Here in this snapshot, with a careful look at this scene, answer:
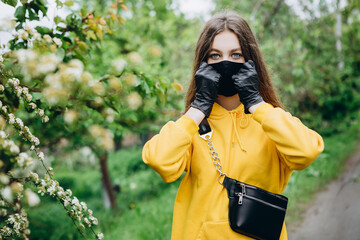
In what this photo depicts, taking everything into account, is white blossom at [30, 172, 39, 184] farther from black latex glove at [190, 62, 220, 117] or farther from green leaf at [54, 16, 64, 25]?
green leaf at [54, 16, 64, 25]

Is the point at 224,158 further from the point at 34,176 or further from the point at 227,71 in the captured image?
the point at 34,176

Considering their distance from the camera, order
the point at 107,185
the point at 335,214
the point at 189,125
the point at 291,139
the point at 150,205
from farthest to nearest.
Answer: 1. the point at 107,185
2. the point at 150,205
3. the point at 335,214
4. the point at 189,125
5. the point at 291,139

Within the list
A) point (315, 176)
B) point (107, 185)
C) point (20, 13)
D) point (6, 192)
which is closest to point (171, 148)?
point (6, 192)

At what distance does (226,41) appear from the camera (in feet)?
5.14

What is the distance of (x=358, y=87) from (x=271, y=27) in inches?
163

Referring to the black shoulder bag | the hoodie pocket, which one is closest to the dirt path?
the black shoulder bag

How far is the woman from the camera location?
138cm

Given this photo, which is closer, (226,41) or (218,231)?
(218,231)

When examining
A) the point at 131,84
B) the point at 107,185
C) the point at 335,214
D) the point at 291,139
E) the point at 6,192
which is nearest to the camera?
the point at 6,192

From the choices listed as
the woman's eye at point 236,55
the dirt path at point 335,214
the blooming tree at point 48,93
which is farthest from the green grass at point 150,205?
the woman's eye at point 236,55

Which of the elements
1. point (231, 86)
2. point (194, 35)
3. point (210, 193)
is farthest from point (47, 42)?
point (194, 35)

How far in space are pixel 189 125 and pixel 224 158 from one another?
0.78 feet

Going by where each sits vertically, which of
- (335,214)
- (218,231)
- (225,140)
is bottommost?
(335,214)

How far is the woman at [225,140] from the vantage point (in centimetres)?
138
